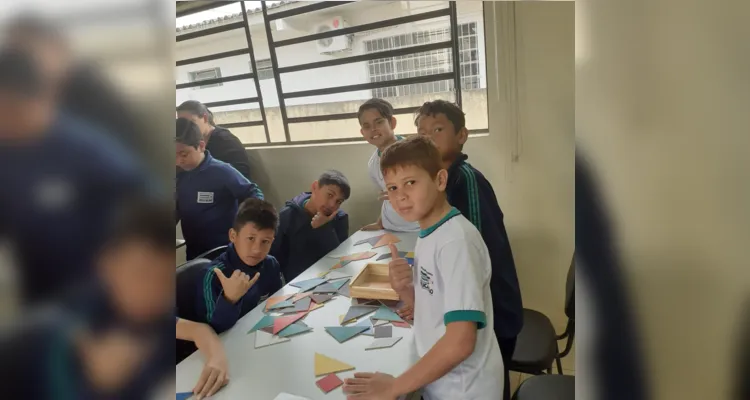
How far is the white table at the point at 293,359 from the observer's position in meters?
0.62

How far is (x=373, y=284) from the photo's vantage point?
0.76m

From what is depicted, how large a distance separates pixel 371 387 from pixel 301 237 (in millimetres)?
298

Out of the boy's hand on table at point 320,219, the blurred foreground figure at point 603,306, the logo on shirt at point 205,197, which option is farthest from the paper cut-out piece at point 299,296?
the blurred foreground figure at point 603,306

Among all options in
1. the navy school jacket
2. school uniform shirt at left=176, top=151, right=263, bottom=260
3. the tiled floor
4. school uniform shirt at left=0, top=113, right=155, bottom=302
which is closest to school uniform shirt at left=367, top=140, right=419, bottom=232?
the navy school jacket

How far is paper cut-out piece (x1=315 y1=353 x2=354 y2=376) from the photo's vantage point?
65 cm

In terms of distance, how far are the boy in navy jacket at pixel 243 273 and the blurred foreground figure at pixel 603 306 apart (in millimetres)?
519

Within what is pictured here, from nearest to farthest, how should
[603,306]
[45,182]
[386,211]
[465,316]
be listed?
[45,182]
[603,306]
[465,316]
[386,211]

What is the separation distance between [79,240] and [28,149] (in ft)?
0.23

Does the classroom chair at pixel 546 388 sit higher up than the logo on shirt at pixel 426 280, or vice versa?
the logo on shirt at pixel 426 280

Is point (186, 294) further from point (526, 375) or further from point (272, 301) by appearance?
point (526, 375)

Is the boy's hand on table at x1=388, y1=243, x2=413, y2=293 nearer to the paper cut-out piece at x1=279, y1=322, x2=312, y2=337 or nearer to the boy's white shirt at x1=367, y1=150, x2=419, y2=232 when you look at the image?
the boy's white shirt at x1=367, y1=150, x2=419, y2=232

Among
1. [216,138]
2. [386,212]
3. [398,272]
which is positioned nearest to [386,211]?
[386,212]

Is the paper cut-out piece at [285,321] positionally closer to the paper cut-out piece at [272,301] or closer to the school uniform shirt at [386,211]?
the paper cut-out piece at [272,301]

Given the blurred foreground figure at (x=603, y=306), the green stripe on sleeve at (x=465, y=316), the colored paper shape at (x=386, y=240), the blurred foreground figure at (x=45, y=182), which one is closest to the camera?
the blurred foreground figure at (x=45, y=182)
